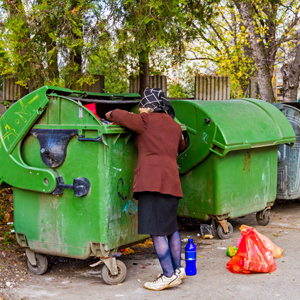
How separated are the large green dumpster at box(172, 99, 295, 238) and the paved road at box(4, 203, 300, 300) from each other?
628 mm

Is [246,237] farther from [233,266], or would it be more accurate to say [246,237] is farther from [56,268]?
[56,268]

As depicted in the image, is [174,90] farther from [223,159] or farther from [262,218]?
[223,159]

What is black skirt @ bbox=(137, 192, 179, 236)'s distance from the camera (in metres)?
3.43

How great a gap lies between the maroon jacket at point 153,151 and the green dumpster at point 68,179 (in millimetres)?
153

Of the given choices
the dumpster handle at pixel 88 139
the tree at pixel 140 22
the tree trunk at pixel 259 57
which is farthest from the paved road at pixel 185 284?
the tree trunk at pixel 259 57

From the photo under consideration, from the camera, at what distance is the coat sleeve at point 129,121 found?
11.2 ft

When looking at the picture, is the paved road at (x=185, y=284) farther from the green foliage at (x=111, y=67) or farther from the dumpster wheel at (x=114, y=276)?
the green foliage at (x=111, y=67)

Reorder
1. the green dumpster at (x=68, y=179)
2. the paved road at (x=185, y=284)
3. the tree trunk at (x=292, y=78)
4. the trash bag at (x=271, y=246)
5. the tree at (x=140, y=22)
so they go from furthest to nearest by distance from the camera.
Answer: the tree trunk at (x=292, y=78), the tree at (x=140, y=22), the trash bag at (x=271, y=246), the green dumpster at (x=68, y=179), the paved road at (x=185, y=284)

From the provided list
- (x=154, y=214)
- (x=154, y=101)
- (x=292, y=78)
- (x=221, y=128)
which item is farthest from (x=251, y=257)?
(x=292, y=78)

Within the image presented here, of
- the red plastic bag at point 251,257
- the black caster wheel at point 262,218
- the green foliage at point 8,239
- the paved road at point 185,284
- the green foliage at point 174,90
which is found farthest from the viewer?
the green foliage at point 174,90

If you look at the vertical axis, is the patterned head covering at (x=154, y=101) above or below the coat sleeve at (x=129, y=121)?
above

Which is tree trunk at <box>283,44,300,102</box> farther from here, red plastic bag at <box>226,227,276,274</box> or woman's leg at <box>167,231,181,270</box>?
woman's leg at <box>167,231,181,270</box>

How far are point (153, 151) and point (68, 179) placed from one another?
2.50ft

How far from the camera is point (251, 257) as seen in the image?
12.6 ft
